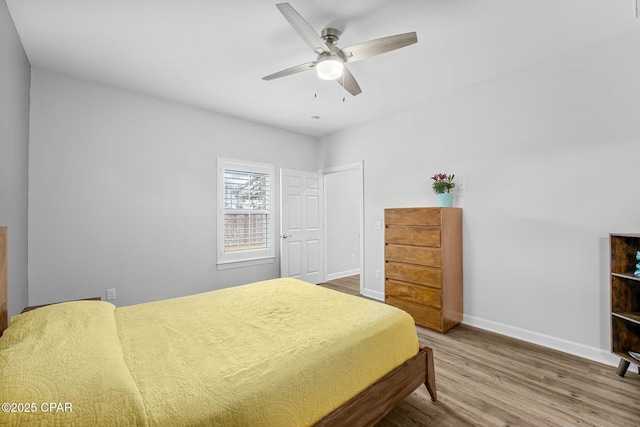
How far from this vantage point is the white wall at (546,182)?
2236 mm

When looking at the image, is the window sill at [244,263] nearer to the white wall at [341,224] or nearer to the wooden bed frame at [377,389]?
the white wall at [341,224]

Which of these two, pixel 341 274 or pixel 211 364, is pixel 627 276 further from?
pixel 341 274

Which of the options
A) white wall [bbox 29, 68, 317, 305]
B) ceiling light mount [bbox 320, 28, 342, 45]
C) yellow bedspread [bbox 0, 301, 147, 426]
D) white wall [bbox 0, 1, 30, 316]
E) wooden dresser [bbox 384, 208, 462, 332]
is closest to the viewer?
yellow bedspread [bbox 0, 301, 147, 426]

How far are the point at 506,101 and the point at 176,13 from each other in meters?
3.06

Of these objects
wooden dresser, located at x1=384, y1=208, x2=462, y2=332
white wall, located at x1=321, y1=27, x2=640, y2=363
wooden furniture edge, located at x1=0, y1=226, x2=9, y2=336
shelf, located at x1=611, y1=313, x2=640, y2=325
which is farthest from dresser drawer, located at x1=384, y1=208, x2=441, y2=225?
wooden furniture edge, located at x1=0, y1=226, x2=9, y2=336

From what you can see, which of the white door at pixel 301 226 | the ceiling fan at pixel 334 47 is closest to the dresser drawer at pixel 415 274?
Answer: the white door at pixel 301 226

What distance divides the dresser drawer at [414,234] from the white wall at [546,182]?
0.51m

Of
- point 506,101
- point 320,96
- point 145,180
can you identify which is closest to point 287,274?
point 145,180

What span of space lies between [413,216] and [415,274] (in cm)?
65

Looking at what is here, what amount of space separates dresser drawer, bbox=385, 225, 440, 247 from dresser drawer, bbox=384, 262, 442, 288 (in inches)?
10.8

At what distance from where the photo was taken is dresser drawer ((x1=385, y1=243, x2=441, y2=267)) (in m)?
2.90

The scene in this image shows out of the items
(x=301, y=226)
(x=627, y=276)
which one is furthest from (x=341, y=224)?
(x=627, y=276)

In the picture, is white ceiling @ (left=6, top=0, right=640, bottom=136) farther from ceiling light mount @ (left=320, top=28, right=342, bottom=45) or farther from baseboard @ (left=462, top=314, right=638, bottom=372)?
baseboard @ (left=462, top=314, right=638, bottom=372)

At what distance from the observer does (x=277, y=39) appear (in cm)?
221
